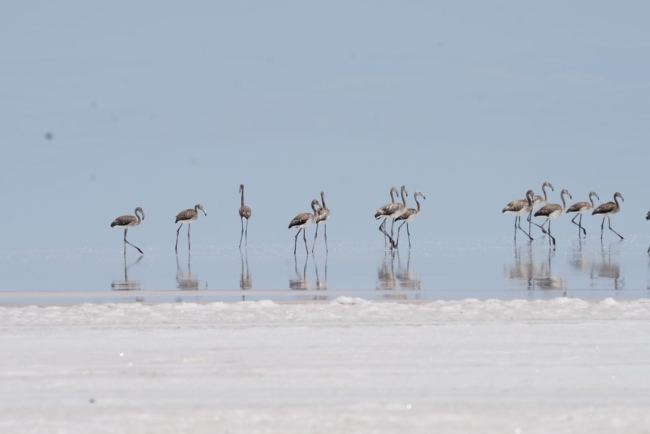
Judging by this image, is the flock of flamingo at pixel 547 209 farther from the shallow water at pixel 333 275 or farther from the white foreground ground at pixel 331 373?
the white foreground ground at pixel 331 373

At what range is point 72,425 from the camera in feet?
20.7

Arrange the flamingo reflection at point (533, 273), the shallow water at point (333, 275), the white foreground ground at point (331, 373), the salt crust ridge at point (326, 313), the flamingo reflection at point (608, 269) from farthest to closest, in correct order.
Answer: the flamingo reflection at point (608, 269), the flamingo reflection at point (533, 273), the shallow water at point (333, 275), the salt crust ridge at point (326, 313), the white foreground ground at point (331, 373)

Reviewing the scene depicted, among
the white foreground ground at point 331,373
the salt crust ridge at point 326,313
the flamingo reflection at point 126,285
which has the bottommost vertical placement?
the white foreground ground at point 331,373

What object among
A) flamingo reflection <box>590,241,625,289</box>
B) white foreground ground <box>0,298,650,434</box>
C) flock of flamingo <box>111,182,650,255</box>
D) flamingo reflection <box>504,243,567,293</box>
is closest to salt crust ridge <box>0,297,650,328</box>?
white foreground ground <box>0,298,650,434</box>

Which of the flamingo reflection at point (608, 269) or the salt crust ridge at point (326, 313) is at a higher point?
the flamingo reflection at point (608, 269)

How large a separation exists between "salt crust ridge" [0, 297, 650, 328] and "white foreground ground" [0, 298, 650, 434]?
5 cm

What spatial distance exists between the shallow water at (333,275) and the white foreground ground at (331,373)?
408cm

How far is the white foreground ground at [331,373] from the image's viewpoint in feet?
20.9

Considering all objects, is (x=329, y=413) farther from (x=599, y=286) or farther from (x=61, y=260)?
(x=61, y=260)

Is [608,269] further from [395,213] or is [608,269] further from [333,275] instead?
[395,213]

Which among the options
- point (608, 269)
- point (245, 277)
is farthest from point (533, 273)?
point (245, 277)

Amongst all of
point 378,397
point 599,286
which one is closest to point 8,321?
point 378,397

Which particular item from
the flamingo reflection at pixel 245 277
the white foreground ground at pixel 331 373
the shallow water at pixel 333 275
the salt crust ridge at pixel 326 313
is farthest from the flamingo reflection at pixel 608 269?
the white foreground ground at pixel 331 373

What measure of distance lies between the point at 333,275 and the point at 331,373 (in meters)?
12.9
